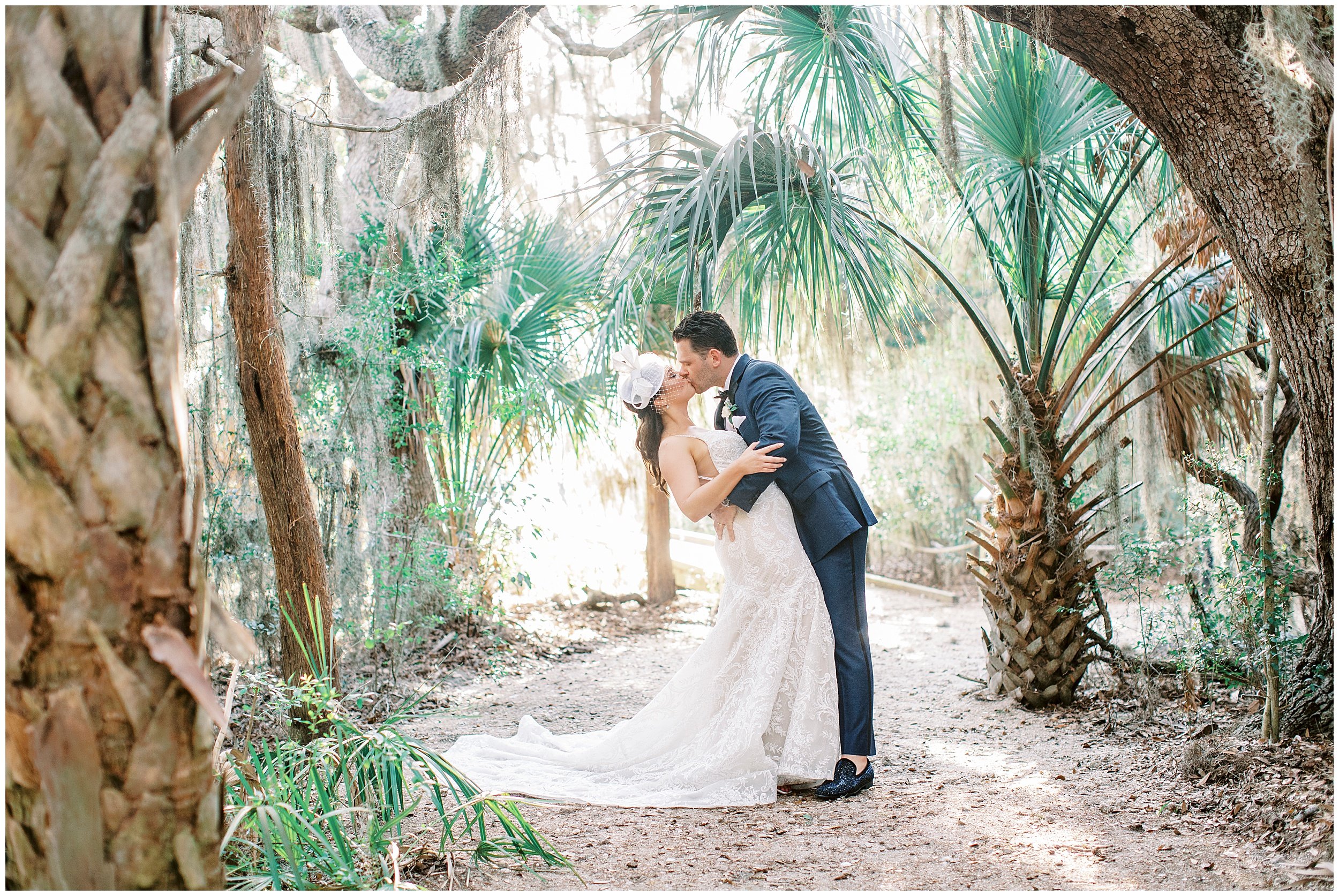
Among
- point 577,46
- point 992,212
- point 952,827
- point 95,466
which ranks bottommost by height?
point 952,827

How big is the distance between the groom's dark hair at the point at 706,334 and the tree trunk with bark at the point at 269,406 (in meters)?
1.78

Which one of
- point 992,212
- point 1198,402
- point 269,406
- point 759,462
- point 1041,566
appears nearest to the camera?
point 759,462

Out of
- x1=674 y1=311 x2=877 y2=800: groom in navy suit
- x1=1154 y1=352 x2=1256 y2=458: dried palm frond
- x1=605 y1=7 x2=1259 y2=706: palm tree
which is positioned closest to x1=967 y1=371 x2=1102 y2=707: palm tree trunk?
x1=605 y1=7 x2=1259 y2=706: palm tree

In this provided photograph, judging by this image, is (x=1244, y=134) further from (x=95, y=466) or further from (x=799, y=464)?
(x=95, y=466)

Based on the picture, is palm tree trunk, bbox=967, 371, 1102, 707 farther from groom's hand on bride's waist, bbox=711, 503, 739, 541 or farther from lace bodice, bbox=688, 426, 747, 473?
groom's hand on bride's waist, bbox=711, 503, 739, 541

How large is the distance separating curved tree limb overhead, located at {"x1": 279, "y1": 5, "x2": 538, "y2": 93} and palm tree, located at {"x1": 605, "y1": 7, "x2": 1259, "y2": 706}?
1188mm

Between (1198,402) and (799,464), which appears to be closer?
(799,464)

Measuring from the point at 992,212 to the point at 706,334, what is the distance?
200 centimetres

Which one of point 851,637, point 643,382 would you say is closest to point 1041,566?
point 851,637

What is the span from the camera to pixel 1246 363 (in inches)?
220

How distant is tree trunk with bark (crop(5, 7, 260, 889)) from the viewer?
1205 mm

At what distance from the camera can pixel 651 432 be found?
12.1 feet

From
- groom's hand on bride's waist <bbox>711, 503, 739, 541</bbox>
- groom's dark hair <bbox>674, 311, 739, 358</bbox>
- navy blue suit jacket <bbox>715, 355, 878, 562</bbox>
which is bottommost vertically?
groom's hand on bride's waist <bbox>711, 503, 739, 541</bbox>

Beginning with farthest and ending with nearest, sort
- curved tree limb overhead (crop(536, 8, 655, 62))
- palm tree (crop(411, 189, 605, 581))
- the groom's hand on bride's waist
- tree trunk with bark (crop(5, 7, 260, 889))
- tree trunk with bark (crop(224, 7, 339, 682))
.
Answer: curved tree limb overhead (crop(536, 8, 655, 62)) < palm tree (crop(411, 189, 605, 581)) < tree trunk with bark (crop(224, 7, 339, 682)) < the groom's hand on bride's waist < tree trunk with bark (crop(5, 7, 260, 889))
